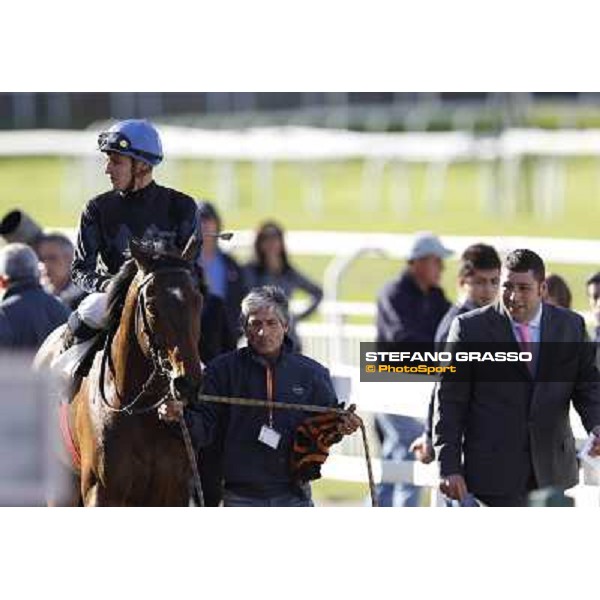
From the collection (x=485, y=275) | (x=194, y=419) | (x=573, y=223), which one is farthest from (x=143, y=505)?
(x=573, y=223)

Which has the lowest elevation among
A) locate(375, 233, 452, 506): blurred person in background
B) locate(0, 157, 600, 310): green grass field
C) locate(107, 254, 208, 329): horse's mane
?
locate(0, 157, 600, 310): green grass field

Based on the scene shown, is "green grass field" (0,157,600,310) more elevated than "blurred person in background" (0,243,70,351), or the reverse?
"blurred person in background" (0,243,70,351)

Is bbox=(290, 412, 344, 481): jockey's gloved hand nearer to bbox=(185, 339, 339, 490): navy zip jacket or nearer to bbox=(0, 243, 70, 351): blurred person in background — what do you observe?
bbox=(185, 339, 339, 490): navy zip jacket

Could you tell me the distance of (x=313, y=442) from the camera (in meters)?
9.02

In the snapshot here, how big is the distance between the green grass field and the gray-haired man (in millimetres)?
10485

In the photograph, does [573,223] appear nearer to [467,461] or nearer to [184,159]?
[184,159]

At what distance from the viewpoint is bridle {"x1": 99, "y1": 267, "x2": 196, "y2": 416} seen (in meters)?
8.72

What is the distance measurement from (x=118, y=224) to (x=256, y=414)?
3.57 feet

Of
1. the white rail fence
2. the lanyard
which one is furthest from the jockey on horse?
the white rail fence

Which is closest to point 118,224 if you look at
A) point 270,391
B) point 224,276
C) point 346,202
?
point 270,391

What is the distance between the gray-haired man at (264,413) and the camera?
359 inches

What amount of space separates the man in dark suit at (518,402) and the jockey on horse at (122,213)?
4.56ft
